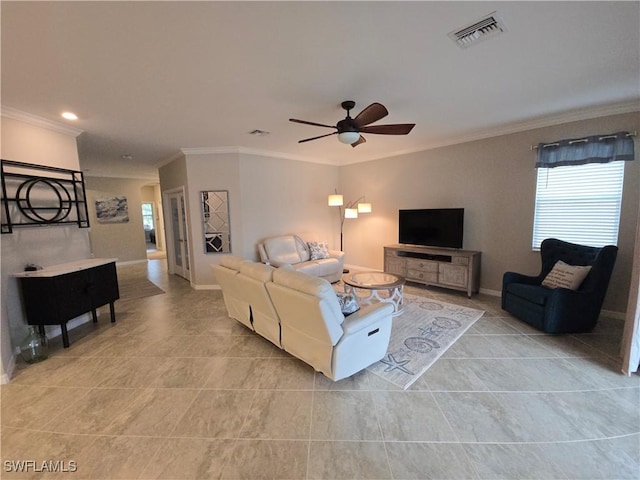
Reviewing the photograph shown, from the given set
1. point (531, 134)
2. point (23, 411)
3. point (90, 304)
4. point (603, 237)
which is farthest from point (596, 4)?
point (90, 304)

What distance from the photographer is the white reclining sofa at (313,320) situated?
208 centimetres

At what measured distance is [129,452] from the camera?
170 cm

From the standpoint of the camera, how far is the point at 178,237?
241 inches

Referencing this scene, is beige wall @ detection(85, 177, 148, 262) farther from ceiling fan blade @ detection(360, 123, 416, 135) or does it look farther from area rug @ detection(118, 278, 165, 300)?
ceiling fan blade @ detection(360, 123, 416, 135)

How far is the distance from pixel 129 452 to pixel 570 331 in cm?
441

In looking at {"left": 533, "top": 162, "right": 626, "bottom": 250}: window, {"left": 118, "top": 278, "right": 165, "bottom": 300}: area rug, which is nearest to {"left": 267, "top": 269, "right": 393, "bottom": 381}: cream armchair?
{"left": 533, "top": 162, "right": 626, "bottom": 250}: window

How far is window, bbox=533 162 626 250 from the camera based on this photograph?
3385 mm

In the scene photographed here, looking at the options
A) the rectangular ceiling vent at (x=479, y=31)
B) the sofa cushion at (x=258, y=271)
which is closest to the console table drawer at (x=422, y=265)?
the sofa cushion at (x=258, y=271)

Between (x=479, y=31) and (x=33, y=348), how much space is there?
495 cm

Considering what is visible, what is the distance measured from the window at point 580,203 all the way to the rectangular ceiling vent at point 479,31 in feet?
9.52

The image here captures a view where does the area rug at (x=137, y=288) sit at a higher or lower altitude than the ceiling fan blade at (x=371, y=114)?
lower

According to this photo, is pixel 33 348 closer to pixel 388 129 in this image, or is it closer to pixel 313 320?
pixel 313 320

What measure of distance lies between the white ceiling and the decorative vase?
246 cm

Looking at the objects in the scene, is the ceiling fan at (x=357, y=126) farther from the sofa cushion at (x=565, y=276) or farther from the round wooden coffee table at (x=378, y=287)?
the sofa cushion at (x=565, y=276)
